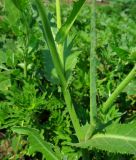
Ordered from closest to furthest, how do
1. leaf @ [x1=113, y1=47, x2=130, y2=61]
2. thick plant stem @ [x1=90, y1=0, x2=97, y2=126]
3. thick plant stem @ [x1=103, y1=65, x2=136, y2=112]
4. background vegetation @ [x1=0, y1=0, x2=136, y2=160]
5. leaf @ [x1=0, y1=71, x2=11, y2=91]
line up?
1. thick plant stem @ [x1=90, y1=0, x2=97, y2=126]
2. thick plant stem @ [x1=103, y1=65, x2=136, y2=112]
3. leaf @ [x1=113, y1=47, x2=130, y2=61]
4. background vegetation @ [x1=0, y1=0, x2=136, y2=160]
5. leaf @ [x1=0, y1=71, x2=11, y2=91]

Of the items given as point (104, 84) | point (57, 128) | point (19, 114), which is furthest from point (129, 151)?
point (104, 84)

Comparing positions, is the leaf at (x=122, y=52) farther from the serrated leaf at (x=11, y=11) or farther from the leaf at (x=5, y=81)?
the leaf at (x=5, y=81)

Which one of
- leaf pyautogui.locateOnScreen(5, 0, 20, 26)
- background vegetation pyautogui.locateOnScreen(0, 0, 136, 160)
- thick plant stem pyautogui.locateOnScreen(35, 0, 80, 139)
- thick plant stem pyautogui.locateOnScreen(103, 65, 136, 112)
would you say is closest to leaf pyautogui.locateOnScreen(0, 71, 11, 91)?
background vegetation pyautogui.locateOnScreen(0, 0, 136, 160)

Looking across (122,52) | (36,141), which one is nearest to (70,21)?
(122,52)

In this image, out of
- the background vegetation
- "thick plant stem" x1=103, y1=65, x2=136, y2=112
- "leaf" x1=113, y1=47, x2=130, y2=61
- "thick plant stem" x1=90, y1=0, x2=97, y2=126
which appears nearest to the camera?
"thick plant stem" x1=90, y1=0, x2=97, y2=126

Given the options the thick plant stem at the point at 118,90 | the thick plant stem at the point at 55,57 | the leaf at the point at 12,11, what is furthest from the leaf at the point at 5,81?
the thick plant stem at the point at 118,90

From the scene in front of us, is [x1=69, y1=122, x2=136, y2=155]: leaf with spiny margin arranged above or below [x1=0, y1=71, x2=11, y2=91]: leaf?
below

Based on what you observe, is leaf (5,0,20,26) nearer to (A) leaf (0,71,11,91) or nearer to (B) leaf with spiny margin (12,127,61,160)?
(A) leaf (0,71,11,91)

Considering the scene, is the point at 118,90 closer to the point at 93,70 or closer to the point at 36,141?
the point at 93,70
